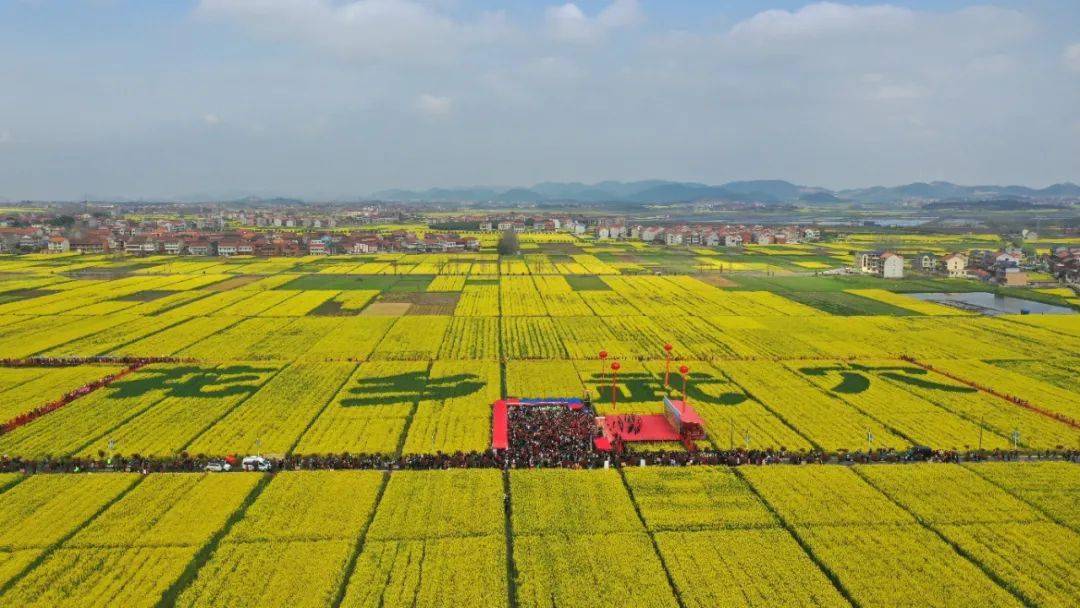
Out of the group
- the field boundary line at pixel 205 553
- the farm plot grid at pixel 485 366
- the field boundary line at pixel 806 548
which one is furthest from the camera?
the farm plot grid at pixel 485 366

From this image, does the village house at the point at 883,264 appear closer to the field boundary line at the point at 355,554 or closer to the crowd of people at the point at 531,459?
the crowd of people at the point at 531,459

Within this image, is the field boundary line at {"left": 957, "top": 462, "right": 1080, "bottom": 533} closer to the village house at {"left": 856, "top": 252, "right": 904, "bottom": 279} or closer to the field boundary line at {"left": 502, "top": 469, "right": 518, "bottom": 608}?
the field boundary line at {"left": 502, "top": 469, "right": 518, "bottom": 608}

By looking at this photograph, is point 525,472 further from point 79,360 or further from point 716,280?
point 716,280

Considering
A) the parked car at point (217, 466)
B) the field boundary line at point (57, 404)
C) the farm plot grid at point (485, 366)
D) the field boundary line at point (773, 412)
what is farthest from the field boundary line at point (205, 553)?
the field boundary line at point (773, 412)

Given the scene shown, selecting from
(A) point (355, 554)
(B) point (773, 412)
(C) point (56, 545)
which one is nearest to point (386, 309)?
(B) point (773, 412)

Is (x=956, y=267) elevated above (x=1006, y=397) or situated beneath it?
elevated above

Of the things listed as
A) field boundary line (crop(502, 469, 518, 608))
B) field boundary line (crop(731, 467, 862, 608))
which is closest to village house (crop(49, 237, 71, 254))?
field boundary line (crop(502, 469, 518, 608))
